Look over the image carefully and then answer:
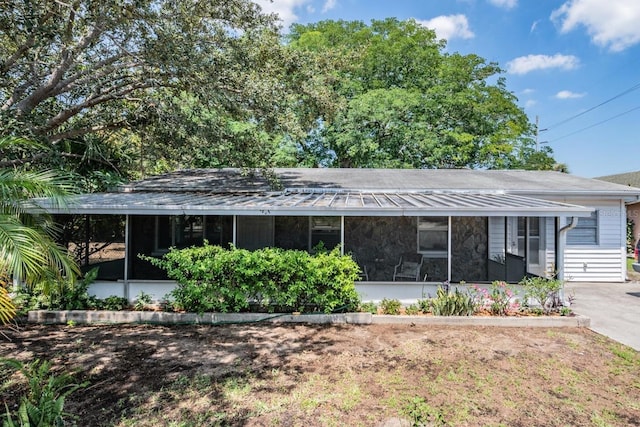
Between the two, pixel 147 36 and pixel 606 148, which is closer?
pixel 147 36

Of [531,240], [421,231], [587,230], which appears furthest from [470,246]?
[587,230]

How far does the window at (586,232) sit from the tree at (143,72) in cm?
989

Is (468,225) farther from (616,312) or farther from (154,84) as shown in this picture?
(154,84)

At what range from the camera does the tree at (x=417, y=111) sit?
21.2 m

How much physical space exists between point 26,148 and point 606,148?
136 feet

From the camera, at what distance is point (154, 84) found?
1082 centimetres

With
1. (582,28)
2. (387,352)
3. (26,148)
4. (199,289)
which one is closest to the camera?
(387,352)

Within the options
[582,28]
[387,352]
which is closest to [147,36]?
[387,352]

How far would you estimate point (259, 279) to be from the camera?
745 cm

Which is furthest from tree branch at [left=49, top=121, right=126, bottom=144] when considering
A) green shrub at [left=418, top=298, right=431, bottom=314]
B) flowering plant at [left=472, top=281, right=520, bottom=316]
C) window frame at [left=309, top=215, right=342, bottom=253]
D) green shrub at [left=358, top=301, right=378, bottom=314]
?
flowering plant at [left=472, top=281, right=520, bottom=316]

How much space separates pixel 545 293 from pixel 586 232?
5.77 metres

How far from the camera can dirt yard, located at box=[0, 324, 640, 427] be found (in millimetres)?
4027

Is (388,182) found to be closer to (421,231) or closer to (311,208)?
(421,231)

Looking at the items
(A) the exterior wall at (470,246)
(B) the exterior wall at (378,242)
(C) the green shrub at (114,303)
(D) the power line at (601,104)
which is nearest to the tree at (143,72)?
(B) the exterior wall at (378,242)
